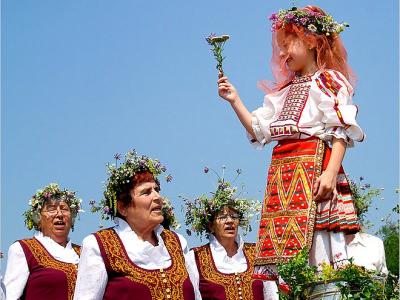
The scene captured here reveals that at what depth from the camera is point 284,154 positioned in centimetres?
571

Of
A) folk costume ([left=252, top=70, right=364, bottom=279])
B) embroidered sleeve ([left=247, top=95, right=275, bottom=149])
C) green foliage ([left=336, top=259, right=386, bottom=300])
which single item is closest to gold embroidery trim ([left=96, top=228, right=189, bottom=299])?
folk costume ([left=252, top=70, right=364, bottom=279])

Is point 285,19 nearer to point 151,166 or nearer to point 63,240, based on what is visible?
point 151,166

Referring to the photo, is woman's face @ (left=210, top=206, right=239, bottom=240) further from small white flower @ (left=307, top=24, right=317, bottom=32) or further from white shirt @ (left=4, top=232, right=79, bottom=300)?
small white flower @ (left=307, top=24, right=317, bottom=32)

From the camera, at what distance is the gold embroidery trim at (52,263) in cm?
832

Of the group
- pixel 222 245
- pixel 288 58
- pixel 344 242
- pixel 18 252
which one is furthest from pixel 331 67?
pixel 18 252

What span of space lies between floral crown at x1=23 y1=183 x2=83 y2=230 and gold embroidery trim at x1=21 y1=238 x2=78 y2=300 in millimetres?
408

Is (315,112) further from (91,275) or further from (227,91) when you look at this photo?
(91,275)

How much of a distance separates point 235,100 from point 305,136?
523 mm

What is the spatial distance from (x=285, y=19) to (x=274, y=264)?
1.44m

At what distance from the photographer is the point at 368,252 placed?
21.8 feet

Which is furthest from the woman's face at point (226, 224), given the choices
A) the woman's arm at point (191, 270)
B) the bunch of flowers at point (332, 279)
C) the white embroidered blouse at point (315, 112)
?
the bunch of flowers at point (332, 279)

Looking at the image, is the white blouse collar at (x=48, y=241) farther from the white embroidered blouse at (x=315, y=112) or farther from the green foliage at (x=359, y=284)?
the green foliage at (x=359, y=284)

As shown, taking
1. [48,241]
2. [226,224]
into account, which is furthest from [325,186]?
[48,241]

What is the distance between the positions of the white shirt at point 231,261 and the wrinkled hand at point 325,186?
9.56ft
